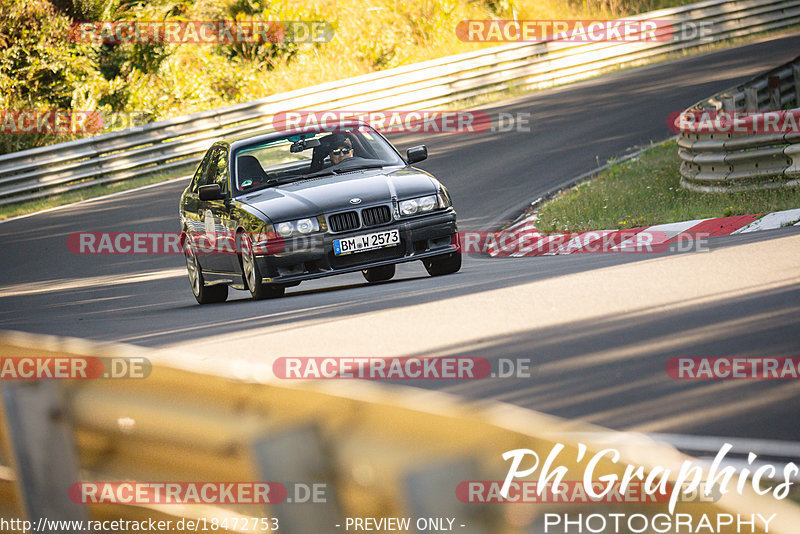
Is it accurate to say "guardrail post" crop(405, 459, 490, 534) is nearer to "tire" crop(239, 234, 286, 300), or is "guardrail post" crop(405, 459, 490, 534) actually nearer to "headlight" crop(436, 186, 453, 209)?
"tire" crop(239, 234, 286, 300)

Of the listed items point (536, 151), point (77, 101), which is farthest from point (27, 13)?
point (536, 151)

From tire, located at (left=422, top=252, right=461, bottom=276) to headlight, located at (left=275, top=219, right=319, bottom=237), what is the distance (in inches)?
52.7

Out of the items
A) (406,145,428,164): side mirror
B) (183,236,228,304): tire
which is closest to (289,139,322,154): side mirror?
(406,145,428,164): side mirror

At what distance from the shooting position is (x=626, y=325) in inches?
253

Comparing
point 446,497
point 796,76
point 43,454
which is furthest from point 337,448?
point 796,76

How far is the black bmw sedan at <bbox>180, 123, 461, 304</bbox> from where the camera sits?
9.11m

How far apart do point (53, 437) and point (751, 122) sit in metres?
9.91

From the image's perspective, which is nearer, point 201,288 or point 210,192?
point 210,192

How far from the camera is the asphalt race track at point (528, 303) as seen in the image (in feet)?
16.4

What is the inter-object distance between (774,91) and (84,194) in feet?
41.6

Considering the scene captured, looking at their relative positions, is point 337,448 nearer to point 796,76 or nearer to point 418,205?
point 418,205

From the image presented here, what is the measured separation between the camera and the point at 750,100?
1577 cm

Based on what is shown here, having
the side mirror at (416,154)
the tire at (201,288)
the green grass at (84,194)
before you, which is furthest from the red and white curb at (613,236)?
the green grass at (84,194)

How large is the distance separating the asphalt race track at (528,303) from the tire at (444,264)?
0.20 meters
